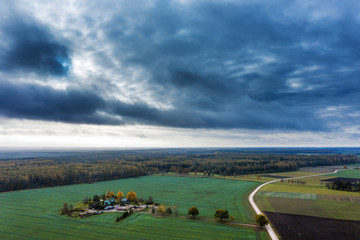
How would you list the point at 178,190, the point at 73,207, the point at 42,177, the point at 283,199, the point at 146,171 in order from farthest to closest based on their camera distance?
the point at 146,171
the point at 42,177
the point at 178,190
the point at 283,199
the point at 73,207

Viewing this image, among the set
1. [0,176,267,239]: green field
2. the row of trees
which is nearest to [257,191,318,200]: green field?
[0,176,267,239]: green field

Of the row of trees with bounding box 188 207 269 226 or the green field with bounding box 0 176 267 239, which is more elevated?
the row of trees with bounding box 188 207 269 226

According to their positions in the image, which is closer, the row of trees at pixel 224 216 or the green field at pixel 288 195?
A: the row of trees at pixel 224 216

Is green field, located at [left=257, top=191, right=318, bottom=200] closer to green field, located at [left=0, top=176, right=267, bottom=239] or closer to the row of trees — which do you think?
green field, located at [left=0, top=176, right=267, bottom=239]

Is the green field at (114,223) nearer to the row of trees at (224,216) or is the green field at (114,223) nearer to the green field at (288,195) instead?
the row of trees at (224,216)

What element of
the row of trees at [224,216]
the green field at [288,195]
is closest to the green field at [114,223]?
the row of trees at [224,216]

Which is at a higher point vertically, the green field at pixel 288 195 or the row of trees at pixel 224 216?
the row of trees at pixel 224 216

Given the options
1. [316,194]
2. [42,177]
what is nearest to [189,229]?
[316,194]

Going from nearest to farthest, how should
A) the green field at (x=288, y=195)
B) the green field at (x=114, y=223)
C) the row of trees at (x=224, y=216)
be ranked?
the green field at (x=114, y=223) → the row of trees at (x=224, y=216) → the green field at (x=288, y=195)

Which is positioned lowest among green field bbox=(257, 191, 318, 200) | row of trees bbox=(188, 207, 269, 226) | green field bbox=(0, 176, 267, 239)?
green field bbox=(257, 191, 318, 200)

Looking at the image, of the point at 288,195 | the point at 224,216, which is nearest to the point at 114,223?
the point at 224,216

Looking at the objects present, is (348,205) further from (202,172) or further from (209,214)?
(202,172)
